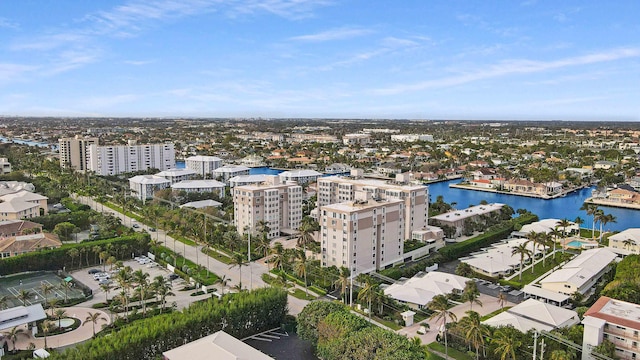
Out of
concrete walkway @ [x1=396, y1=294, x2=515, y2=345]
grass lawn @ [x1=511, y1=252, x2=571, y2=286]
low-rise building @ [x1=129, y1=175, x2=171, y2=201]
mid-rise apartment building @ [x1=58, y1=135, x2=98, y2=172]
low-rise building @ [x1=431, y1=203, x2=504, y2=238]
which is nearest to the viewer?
concrete walkway @ [x1=396, y1=294, x2=515, y2=345]

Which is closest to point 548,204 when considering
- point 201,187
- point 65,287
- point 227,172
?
point 201,187

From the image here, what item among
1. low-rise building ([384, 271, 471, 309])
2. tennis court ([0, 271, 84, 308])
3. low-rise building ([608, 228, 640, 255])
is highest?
low-rise building ([608, 228, 640, 255])

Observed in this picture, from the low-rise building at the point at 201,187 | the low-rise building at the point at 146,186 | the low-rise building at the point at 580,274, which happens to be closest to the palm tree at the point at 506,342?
the low-rise building at the point at 580,274

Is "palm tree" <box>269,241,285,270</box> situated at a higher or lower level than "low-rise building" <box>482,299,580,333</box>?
higher

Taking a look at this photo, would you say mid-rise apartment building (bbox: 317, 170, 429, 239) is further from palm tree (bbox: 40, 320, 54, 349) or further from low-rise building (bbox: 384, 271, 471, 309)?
palm tree (bbox: 40, 320, 54, 349)

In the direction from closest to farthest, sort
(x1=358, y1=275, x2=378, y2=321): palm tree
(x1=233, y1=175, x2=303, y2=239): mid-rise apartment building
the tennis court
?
1. (x1=358, y1=275, x2=378, y2=321): palm tree
2. the tennis court
3. (x1=233, y1=175, x2=303, y2=239): mid-rise apartment building

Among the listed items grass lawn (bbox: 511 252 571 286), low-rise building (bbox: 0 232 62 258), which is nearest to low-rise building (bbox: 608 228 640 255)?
grass lawn (bbox: 511 252 571 286)

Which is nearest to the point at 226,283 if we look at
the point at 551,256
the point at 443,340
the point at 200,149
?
the point at 443,340

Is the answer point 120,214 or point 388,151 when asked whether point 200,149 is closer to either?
point 388,151
